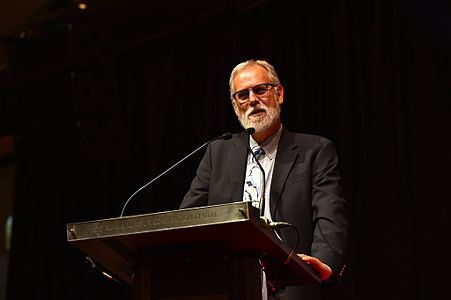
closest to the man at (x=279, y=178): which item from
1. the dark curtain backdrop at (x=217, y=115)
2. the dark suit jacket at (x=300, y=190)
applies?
the dark suit jacket at (x=300, y=190)

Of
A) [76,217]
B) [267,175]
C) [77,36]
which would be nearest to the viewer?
[267,175]

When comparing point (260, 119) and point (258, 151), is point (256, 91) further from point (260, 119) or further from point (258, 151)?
point (258, 151)

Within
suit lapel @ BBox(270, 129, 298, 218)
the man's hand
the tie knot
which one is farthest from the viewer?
the tie knot

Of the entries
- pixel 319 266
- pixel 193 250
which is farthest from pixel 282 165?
pixel 193 250

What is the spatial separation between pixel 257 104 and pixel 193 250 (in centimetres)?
107

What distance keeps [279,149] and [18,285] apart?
4.03 metres

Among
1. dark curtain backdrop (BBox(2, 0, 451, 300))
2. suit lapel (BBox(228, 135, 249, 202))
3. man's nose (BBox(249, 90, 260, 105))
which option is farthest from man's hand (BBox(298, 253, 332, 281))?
dark curtain backdrop (BBox(2, 0, 451, 300))

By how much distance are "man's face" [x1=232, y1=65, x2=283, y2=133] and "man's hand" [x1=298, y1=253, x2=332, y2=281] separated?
0.79 m

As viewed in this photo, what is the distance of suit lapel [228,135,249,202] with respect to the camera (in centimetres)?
282

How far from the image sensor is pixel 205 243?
6.64 feet

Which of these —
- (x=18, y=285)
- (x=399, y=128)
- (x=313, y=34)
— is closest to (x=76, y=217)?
(x=18, y=285)

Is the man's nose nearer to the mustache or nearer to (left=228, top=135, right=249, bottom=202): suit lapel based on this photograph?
the mustache

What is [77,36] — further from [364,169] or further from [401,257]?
[401,257]

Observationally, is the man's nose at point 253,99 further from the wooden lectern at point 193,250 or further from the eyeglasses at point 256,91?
the wooden lectern at point 193,250
